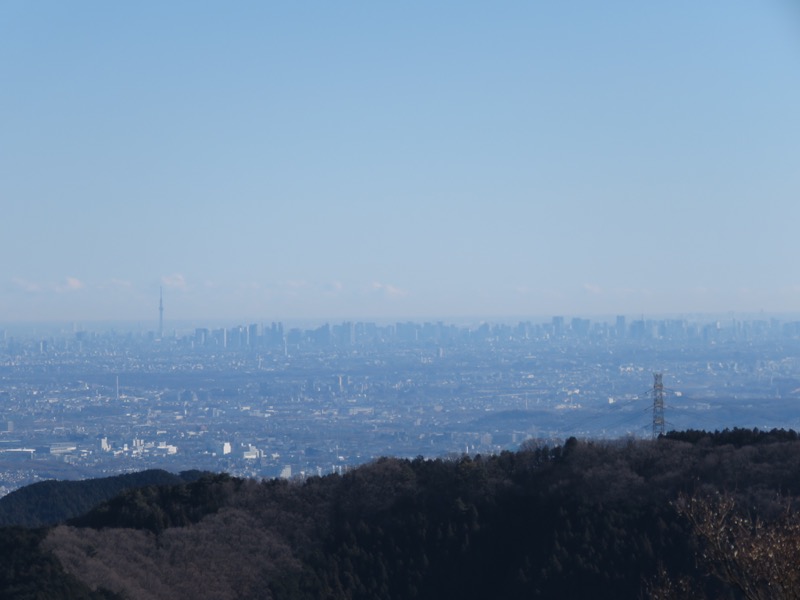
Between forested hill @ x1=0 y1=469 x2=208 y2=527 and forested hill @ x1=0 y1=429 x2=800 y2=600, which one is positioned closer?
forested hill @ x1=0 y1=429 x2=800 y2=600

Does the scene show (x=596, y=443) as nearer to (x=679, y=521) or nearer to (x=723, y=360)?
(x=679, y=521)

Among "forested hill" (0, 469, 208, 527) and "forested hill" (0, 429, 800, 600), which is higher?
"forested hill" (0, 429, 800, 600)

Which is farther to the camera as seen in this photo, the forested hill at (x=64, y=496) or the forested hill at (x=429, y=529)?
the forested hill at (x=64, y=496)

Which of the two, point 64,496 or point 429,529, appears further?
point 64,496

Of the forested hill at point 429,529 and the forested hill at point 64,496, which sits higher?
the forested hill at point 429,529

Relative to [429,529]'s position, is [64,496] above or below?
below
